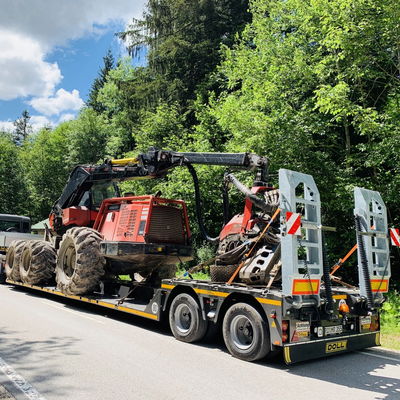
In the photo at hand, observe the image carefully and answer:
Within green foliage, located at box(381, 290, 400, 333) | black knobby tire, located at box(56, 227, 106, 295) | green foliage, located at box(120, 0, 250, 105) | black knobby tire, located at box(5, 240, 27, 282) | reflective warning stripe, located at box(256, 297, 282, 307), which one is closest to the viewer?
reflective warning stripe, located at box(256, 297, 282, 307)

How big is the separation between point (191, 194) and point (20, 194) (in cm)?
3157

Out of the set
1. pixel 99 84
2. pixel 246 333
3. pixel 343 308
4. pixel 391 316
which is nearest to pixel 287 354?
pixel 246 333

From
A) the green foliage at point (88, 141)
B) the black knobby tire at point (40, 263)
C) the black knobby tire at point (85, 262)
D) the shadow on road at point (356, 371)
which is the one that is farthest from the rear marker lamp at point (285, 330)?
the green foliage at point (88, 141)

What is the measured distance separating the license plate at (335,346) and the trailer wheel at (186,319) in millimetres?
2081

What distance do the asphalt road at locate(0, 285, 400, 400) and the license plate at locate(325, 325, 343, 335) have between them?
49 cm

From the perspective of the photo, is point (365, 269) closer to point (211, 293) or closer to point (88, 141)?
point (211, 293)

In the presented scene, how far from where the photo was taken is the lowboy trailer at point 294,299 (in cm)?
607

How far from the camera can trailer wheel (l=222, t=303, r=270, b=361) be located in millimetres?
6324

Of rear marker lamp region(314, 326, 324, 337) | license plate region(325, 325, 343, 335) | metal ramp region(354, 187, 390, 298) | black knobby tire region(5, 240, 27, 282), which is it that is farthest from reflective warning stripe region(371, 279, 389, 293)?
black knobby tire region(5, 240, 27, 282)

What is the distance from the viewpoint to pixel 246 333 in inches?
262

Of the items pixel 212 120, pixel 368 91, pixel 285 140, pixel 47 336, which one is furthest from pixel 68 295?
pixel 212 120

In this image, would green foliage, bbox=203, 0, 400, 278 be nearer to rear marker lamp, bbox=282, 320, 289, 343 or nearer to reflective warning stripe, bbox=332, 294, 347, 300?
reflective warning stripe, bbox=332, 294, 347, 300

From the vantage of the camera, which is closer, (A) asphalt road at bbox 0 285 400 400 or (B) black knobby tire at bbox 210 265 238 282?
(A) asphalt road at bbox 0 285 400 400

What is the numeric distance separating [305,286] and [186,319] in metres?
2.66
